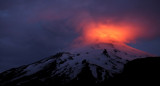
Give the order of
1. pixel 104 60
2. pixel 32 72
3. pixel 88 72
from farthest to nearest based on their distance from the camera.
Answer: pixel 104 60 → pixel 32 72 → pixel 88 72

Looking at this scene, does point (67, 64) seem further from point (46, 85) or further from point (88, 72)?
point (46, 85)

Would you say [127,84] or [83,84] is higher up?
[83,84]

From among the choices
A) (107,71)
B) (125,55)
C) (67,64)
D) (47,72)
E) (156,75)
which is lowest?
(156,75)

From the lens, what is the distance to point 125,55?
518 feet

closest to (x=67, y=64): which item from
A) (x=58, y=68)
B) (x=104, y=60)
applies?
(x=58, y=68)

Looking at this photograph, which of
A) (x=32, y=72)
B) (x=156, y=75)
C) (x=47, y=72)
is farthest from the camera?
(x=32, y=72)

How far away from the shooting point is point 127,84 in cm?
7212

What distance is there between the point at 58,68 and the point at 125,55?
261 ft

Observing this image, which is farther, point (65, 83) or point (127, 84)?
point (65, 83)

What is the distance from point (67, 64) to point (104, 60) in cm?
3799

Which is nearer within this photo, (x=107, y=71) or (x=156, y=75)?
(x=156, y=75)

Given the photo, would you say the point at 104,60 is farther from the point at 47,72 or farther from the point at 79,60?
the point at 47,72

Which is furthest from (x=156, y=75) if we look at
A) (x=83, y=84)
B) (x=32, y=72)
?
(x=32, y=72)

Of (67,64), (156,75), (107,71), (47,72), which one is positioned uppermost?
(67,64)
